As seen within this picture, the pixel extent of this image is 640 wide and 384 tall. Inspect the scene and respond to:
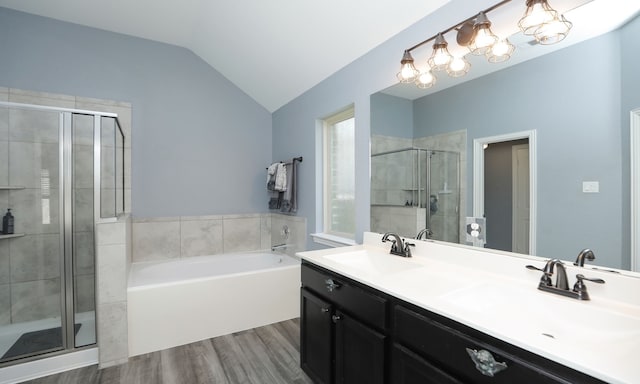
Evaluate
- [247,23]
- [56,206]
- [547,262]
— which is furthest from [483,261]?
[56,206]

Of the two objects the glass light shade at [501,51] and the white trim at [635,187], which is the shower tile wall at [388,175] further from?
the white trim at [635,187]

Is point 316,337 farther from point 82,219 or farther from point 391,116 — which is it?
point 82,219

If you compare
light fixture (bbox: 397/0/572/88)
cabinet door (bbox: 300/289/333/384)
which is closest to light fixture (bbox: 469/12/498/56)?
light fixture (bbox: 397/0/572/88)

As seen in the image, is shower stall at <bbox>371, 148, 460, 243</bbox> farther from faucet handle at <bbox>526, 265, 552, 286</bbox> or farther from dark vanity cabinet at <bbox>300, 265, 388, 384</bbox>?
dark vanity cabinet at <bbox>300, 265, 388, 384</bbox>

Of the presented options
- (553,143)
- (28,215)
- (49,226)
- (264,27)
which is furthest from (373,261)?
(28,215)

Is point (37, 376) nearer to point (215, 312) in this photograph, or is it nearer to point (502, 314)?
point (215, 312)

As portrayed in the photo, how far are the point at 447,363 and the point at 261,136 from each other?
135 inches

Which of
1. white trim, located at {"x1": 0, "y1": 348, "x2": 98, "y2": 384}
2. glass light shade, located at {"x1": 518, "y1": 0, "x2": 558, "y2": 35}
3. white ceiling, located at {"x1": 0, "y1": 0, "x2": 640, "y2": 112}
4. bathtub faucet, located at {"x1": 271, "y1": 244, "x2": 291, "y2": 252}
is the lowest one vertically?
white trim, located at {"x1": 0, "y1": 348, "x2": 98, "y2": 384}

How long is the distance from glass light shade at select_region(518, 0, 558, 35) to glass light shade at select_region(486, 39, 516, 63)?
114 mm

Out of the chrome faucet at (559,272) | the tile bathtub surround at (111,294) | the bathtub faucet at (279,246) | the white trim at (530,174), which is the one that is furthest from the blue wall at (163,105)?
the chrome faucet at (559,272)

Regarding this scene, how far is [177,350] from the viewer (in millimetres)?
2291

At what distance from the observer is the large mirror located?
1.05 m

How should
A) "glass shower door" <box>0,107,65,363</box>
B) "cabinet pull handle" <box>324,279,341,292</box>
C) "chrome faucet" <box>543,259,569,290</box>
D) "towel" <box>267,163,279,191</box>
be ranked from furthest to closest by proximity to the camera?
"towel" <box>267,163,279,191</box> → "glass shower door" <box>0,107,65,363</box> → "cabinet pull handle" <box>324,279,341,292</box> → "chrome faucet" <box>543,259,569,290</box>

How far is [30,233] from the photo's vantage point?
233 centimetres
